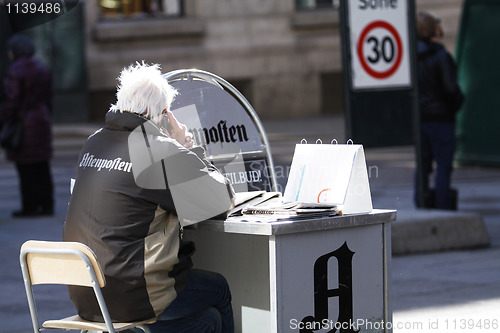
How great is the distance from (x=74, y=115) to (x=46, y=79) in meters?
11.3

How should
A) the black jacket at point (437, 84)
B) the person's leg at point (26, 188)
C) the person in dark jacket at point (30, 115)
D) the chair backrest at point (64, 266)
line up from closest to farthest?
the chair backrest at point (64, 266)
the black jacket at point (437, 84)
the person in dark jacket at point (30, 115)
the person's leg at point (26, 188)

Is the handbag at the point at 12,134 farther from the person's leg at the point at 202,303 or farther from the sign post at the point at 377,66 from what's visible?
the person's leg at the point at 202,303

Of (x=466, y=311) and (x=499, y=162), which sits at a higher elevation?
(x=466, y=311)

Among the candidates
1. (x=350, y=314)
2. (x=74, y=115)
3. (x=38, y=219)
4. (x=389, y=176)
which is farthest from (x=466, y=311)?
(x=74, y=115)

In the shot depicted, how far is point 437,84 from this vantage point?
888 cm

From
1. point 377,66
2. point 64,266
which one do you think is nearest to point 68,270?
point 64,266

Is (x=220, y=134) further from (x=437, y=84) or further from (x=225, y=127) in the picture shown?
(x=437, y=84)

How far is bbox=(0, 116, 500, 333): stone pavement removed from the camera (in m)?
5.74

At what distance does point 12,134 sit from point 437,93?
13.8ft

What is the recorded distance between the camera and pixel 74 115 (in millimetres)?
21203

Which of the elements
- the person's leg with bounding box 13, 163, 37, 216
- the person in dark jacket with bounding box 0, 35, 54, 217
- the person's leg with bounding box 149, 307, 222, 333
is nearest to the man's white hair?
the person's leg with bounding box 149, 307, 222, 333

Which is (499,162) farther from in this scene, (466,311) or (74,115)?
(74,115)

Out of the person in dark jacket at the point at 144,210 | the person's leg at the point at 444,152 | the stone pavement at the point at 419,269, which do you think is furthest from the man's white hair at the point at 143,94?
the person's leg at the point at 444,152

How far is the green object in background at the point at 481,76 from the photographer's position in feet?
42.8
